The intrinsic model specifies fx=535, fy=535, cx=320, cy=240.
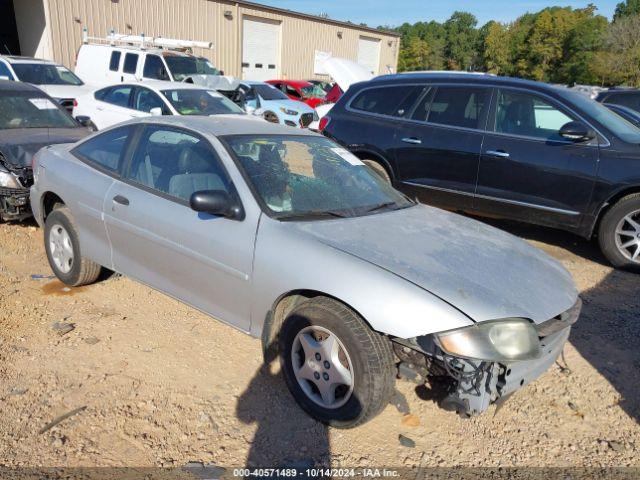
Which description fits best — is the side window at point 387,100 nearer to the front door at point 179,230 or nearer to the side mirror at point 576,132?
the side mirror at point 576,132

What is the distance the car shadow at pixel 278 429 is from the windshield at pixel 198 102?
7.28 meters

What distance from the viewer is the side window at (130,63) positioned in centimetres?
1388

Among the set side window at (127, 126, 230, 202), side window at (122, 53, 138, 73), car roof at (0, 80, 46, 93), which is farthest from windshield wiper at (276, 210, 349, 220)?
side window at (122, 53, 138, 73)

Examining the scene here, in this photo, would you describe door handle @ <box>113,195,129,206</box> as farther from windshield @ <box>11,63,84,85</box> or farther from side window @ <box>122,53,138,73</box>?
side window @ <box>122,53,138,73</box>

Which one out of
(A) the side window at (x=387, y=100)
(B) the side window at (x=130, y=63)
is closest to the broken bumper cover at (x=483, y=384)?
(A) the side window at (x=387, y=100)

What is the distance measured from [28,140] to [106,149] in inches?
102

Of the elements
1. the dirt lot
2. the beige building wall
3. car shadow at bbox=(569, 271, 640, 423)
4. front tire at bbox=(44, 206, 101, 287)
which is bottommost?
the dirt lot

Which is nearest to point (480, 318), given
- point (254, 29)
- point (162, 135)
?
point (162, 135)

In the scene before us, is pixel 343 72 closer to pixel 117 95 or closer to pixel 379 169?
pixel 379 169

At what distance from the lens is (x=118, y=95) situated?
10250mm

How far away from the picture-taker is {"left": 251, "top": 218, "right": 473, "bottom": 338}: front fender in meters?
2.48

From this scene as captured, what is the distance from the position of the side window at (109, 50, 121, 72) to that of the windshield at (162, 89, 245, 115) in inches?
208

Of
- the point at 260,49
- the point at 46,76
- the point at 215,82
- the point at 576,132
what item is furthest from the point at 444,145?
the point at 260,49

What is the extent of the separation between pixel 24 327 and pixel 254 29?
24.7 metres
